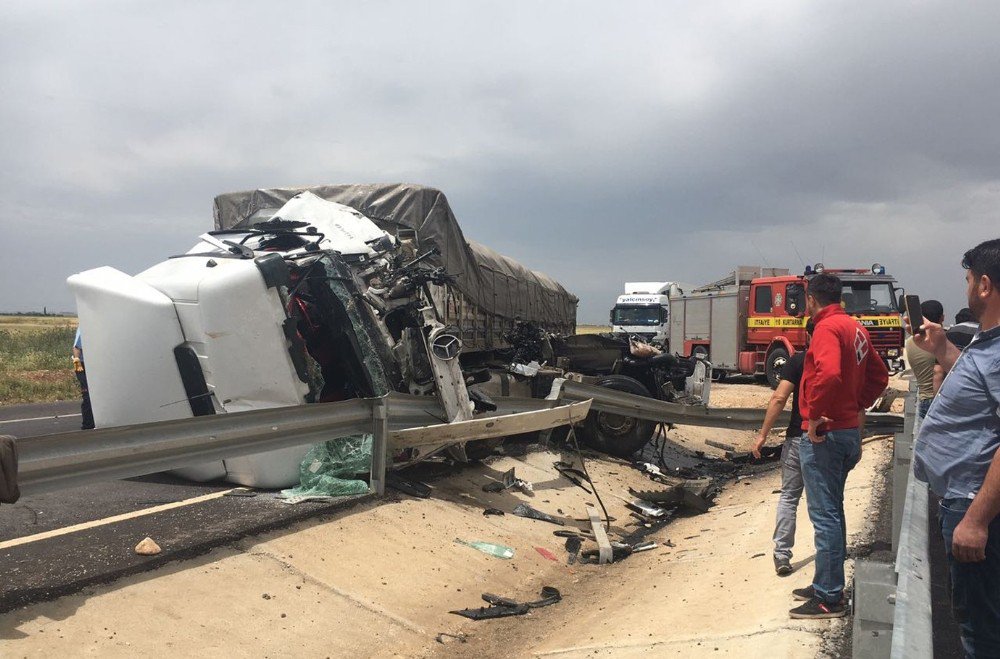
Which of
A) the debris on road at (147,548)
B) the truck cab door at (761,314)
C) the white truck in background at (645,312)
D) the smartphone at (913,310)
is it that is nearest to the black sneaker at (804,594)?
the smartphone at (913,310)

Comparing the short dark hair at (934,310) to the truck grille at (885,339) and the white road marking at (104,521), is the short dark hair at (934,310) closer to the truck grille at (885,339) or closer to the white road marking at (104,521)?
the white road marking at (104,521)

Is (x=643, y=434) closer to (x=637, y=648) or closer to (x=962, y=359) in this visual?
(x=637, y=648)

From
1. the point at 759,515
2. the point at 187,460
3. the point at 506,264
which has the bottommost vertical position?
the point at 759,515

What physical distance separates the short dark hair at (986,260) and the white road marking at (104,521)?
4959mm

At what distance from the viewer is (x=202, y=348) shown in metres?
5.77

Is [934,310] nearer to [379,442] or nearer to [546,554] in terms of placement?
[546,554]

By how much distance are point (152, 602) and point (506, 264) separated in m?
10.1

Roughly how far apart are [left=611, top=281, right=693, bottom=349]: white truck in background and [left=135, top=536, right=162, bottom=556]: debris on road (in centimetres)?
2598

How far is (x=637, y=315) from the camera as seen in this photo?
99.7ft

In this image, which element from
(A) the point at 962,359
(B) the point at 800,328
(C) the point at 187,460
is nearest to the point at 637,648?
(A) the point at 962,359

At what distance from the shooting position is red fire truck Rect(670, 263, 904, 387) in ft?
60.2

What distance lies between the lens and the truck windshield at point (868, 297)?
18.4 metres

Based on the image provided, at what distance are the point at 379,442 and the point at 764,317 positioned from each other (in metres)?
16.7

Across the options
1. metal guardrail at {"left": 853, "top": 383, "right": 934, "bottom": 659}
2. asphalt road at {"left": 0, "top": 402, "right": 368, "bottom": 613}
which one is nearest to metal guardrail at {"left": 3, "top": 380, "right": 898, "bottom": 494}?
asphalt road at {"left": 0, "top": 402, "right": 368, "bottom": 613}
